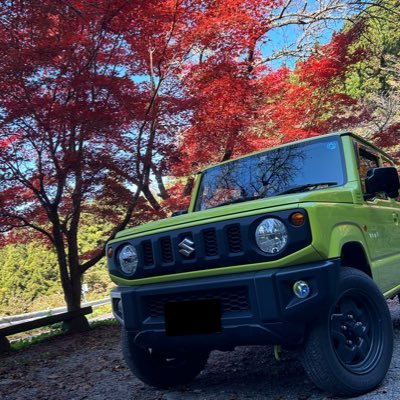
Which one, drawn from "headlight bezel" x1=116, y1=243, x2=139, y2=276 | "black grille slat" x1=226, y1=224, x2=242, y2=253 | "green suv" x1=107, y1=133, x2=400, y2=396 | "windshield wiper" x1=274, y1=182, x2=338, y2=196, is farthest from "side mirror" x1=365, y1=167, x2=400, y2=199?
"headlight bezel" x1=116, y1=243, x2=139, y2=276

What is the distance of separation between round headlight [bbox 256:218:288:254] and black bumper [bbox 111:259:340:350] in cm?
13

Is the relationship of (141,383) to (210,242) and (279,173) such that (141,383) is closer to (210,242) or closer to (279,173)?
(210,242)

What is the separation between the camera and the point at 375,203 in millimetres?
3686

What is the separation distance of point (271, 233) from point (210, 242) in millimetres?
394

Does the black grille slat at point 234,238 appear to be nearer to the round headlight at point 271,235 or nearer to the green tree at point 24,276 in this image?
the round headlight at point 271,235

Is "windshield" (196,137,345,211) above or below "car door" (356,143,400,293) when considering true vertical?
above

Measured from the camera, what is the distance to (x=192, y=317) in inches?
A: 108

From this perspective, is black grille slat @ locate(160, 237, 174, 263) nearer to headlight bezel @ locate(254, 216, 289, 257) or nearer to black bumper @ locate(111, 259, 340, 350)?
black bumper @ locate(111, 259, 340, 350)

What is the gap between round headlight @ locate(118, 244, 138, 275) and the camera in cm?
308

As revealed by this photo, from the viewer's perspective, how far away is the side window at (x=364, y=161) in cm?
356

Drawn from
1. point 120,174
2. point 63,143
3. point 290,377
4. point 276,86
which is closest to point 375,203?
point 290,377

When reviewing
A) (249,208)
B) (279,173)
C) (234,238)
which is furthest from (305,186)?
(234,238)

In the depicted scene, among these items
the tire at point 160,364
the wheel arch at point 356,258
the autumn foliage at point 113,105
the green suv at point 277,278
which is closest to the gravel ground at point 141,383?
the tire at point 160,364

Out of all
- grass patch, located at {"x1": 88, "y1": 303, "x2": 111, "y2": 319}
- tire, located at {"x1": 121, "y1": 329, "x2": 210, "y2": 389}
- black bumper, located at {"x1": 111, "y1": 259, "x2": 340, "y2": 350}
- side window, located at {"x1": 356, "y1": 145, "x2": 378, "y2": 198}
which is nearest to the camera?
black bumper, located at {"x1": 111, "y1": 259, "x2": 340, "y2": 350}
